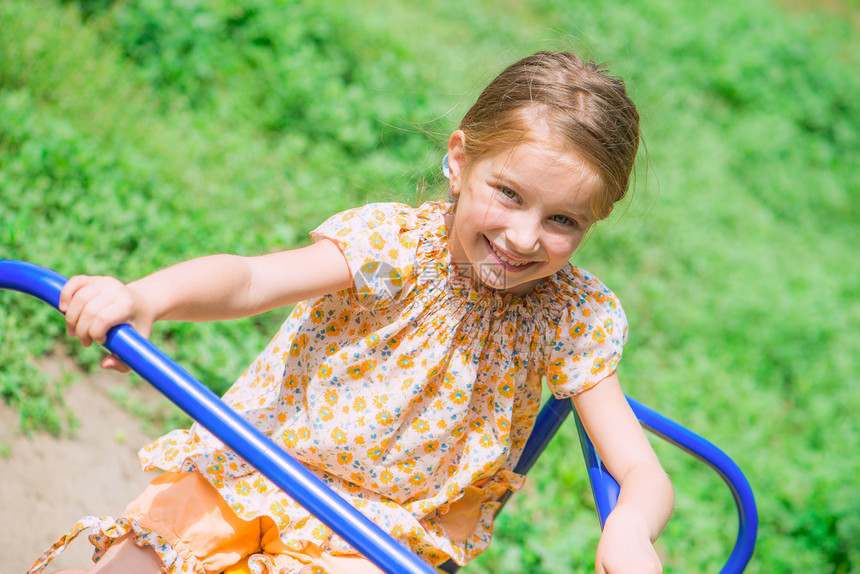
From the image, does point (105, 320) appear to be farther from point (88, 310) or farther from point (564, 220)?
point (564, 220)

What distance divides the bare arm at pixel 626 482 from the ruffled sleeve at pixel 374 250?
0.43m

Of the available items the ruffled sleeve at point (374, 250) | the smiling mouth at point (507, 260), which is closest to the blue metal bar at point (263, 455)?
the ruffled sleeve at point (374, 250)

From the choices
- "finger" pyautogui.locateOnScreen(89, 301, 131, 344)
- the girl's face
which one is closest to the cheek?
the girl's face

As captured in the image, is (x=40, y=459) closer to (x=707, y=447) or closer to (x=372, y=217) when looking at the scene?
(x=372, y=217)

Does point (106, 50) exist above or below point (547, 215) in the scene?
below

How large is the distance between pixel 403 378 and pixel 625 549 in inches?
19.7

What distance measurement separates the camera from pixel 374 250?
145 cm

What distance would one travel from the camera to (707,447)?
160 cm

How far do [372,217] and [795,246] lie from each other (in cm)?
449

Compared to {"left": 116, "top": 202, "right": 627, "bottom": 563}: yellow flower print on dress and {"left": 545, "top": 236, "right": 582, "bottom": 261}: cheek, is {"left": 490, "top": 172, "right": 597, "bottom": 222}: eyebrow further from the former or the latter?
{"left": 116, "top": 202, "right": 627, "bottom": 563}: yellow flower print on dress

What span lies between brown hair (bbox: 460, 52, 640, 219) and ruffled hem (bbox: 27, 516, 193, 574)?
2.97ft

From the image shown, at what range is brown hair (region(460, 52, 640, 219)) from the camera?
4.60 ft

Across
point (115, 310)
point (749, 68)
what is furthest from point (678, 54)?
point (115, 310)

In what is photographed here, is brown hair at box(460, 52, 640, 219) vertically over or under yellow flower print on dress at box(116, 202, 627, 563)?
over
